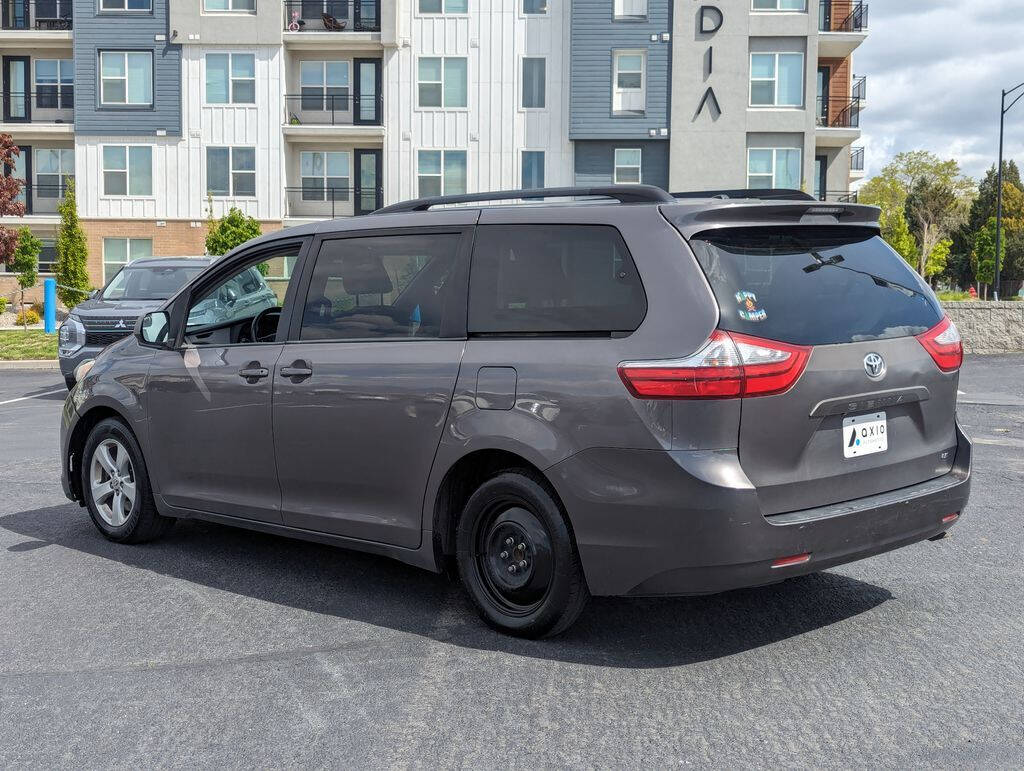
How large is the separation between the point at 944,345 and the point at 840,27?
43573mm

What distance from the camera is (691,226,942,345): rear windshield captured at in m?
4.39

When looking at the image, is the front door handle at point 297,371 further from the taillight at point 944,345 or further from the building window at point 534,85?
the building window at point 534,85

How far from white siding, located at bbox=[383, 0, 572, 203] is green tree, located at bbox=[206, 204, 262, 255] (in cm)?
588

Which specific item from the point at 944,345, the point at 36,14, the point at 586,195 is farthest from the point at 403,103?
the point at 944,345

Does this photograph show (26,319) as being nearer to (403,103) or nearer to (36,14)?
(403,103)

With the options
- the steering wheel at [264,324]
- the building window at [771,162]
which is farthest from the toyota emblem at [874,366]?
the building window at [771,162]

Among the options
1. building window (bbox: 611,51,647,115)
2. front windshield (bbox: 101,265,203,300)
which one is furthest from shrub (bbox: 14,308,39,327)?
building window (bbox: 611,51,647,115)

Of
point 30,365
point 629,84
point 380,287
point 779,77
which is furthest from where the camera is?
point 629,84

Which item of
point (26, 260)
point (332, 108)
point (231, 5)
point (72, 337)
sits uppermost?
point (231, 5)

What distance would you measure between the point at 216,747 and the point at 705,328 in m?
2.26

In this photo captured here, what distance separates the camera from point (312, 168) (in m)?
43.3

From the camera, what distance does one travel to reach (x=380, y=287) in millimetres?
5480

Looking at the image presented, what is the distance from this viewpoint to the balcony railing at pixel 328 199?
141 ft

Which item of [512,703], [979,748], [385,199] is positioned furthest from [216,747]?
[385,199]
